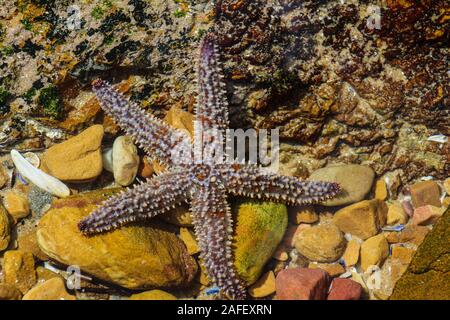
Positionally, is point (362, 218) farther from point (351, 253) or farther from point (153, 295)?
point (153, 295)

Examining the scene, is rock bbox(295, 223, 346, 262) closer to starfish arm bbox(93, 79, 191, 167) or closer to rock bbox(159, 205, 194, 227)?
rock bbox(159, 205, 194, 227)

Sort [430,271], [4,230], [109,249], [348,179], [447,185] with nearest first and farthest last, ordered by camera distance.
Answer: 1. [430,271]
2. [109,249]
3. [4,230]
4. [348,179]
5. [447,185]

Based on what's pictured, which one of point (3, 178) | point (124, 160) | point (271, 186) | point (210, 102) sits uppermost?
point (210, 102)

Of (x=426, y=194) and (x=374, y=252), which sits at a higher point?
(x=426, y=194)

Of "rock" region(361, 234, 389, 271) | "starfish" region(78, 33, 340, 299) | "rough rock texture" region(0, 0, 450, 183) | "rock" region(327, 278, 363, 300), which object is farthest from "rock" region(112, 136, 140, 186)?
"rock" region(361, 234, 389, 271)

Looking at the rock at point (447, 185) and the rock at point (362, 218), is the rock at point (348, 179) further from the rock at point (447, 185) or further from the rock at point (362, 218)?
the rock at point (447, 185)

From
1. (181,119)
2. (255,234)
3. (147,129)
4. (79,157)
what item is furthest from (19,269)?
Result: (255,234)
